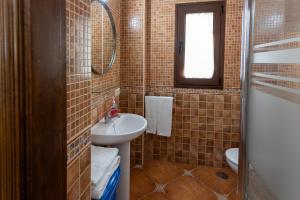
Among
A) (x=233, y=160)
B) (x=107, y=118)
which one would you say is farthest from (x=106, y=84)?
(x=233, y=160)

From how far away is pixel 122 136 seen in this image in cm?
181

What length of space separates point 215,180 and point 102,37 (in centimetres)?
191

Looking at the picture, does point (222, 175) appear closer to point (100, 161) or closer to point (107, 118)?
point (107, 118)

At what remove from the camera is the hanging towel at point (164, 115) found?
298cm

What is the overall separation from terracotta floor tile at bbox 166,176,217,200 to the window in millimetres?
1086

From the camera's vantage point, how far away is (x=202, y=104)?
2.98m

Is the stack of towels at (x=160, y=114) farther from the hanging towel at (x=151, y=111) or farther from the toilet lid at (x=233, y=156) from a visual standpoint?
the toilet lid at (x=233, y=156)

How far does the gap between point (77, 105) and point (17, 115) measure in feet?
1.52

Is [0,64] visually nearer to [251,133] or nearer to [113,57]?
[251,133]

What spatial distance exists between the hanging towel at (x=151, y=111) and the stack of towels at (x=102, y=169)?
121cm

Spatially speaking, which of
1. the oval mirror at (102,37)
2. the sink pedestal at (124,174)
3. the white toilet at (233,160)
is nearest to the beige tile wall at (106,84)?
the oval mirror at (102,37)

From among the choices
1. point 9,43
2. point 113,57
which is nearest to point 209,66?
point 113,57

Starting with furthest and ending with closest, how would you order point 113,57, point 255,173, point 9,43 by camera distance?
point 113,57 → point 255,173 → point 9,43

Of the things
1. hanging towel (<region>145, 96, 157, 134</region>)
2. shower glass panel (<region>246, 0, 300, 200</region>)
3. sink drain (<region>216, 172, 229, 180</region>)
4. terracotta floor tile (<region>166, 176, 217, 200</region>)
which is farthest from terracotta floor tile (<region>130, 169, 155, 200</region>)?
shower glass panel (<region>246, 0, 300, 200</region>)
